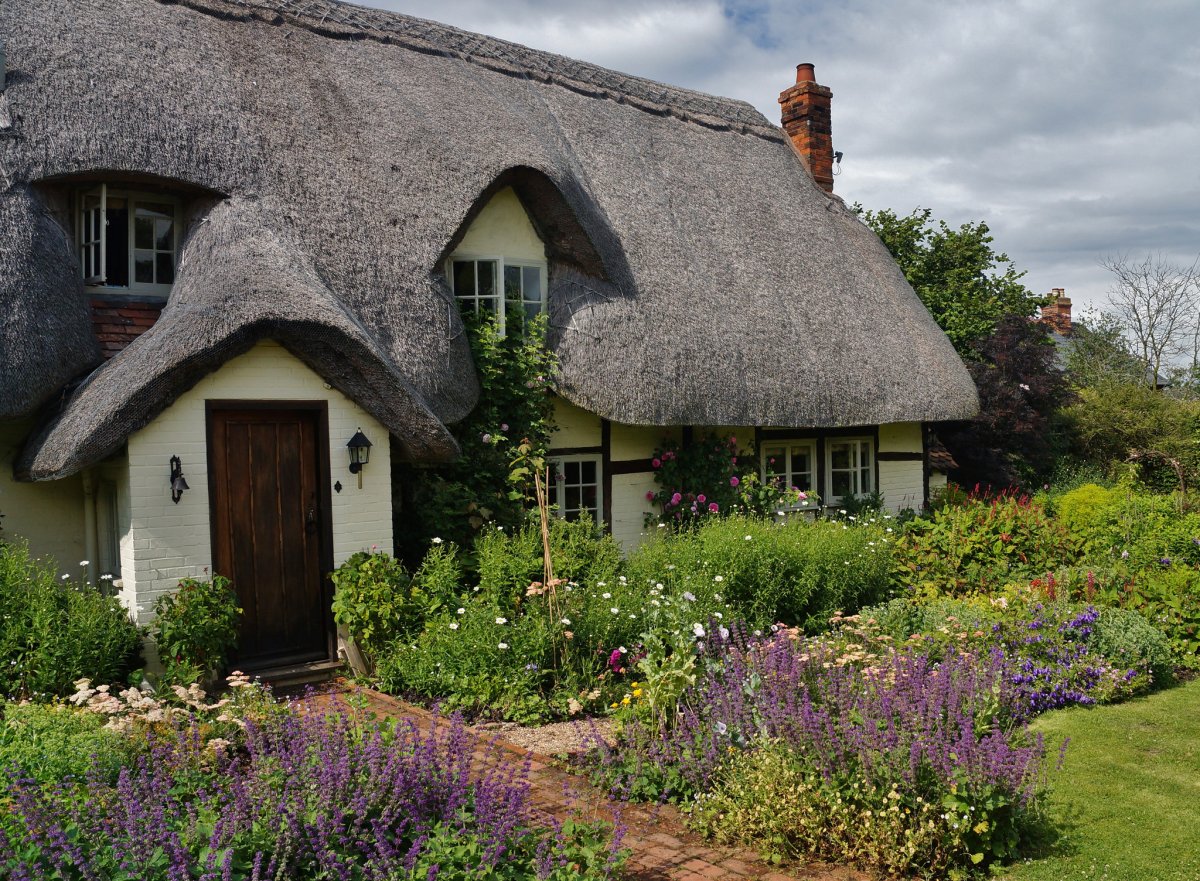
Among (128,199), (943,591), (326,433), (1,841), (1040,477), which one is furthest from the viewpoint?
(1040,477)

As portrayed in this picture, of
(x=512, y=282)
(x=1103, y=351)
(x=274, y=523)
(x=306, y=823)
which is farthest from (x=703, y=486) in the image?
(x=1103, y=351)

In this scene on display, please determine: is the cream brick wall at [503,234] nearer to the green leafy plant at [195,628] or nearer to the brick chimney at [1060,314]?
the green leafy plant at [195,628]

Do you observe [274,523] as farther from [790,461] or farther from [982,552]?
[790,461]

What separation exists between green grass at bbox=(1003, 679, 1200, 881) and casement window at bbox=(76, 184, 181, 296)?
779 cm

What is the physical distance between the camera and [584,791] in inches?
206

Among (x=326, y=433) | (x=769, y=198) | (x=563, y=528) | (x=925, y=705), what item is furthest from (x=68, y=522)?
(x=769, y=198)

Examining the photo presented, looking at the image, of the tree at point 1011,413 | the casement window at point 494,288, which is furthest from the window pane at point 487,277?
the tree at point 1011,413

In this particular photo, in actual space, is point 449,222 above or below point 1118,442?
above

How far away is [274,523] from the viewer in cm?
769

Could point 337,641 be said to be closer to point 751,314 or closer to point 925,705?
point 925,705

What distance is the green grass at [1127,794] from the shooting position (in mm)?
4484

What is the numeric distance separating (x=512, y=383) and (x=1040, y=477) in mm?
11955

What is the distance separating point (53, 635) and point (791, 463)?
9124mm

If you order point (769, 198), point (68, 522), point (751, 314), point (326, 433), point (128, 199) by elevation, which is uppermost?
point (769, 198)
